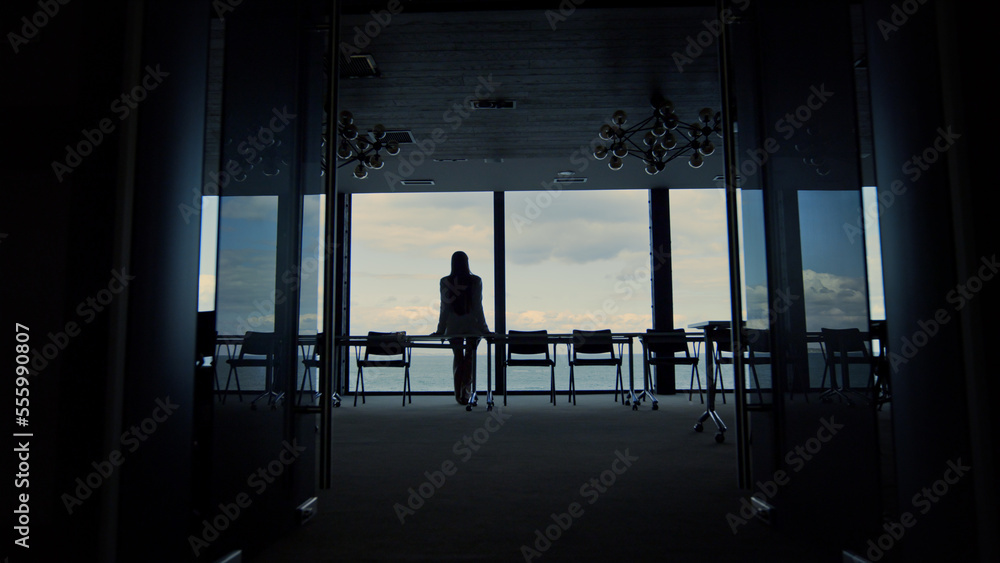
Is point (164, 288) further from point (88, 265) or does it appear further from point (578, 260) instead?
point (578, 260)

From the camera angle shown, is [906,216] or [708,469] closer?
[906,216]

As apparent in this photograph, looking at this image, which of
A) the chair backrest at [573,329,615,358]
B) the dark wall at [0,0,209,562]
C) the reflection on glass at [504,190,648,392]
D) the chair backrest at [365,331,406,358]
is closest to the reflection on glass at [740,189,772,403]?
the dark wall at [0,0,209,562]

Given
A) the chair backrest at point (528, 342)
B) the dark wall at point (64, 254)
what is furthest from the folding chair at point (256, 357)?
the chair backrest at point (528, 342)

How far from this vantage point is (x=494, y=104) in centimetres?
623

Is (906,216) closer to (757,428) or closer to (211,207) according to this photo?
(757,428)

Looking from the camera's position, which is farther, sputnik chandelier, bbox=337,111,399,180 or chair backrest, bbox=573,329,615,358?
chair backrest, bbox=573,329,615,358

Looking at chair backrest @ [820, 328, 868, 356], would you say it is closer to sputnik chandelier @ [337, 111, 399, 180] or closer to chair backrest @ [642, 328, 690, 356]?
sputnik chandelier @ [337, 111, 399, 180]

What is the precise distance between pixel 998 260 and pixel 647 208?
27.2ft

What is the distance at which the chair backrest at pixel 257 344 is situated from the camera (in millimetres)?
1893

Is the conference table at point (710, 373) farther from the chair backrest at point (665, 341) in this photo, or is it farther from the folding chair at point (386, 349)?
the folding chair at point (386, 349)

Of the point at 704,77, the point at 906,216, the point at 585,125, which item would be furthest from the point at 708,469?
the point at 585,125

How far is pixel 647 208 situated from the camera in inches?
371

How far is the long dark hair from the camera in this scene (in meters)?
6.75

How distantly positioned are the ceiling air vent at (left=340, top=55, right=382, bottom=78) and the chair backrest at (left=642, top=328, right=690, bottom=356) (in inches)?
157
